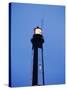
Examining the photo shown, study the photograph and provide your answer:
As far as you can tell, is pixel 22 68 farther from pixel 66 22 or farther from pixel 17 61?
pixel 66 22

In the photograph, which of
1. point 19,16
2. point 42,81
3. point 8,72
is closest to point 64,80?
point 42,81

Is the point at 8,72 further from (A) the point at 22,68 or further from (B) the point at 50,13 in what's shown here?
(B) the point at 50,13

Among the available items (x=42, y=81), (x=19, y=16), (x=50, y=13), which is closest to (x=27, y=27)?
(x=19, y=16)

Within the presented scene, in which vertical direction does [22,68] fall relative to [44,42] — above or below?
below

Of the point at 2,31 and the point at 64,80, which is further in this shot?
the point at 64,80

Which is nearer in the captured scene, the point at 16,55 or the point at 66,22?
the point at 16,55

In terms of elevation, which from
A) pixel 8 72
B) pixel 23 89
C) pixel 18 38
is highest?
pixel 18 38
